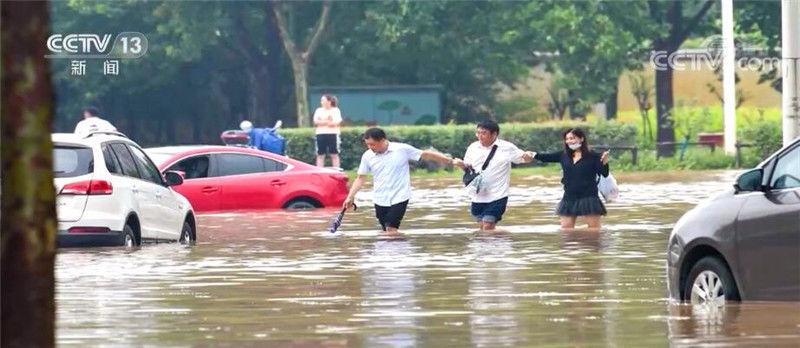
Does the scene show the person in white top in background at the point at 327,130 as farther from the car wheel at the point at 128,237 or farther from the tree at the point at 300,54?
the car wheel at the point at 128,237

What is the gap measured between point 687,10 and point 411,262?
45.3 metres

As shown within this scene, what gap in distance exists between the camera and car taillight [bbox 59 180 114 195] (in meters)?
20.7

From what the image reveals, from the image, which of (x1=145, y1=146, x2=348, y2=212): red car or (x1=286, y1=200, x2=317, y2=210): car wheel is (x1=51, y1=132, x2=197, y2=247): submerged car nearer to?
(x1=145, y1=146, x2=348, y2=212): red car

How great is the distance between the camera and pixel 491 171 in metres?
24.5

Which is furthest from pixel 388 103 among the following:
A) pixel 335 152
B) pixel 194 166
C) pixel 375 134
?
pixel 375 134

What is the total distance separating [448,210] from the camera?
101ft

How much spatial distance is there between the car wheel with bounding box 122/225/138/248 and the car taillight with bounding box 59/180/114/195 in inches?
20.7

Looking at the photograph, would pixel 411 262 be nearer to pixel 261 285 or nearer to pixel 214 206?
pixel 261 285

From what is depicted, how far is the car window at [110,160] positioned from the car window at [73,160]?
166 millimetres

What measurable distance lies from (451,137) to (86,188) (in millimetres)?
29101

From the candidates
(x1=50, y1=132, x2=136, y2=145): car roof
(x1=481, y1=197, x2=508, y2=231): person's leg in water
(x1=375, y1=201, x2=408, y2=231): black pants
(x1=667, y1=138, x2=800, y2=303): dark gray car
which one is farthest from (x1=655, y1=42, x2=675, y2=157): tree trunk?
(x1=667, y1=138, x2=800, y2=303): dark gray car

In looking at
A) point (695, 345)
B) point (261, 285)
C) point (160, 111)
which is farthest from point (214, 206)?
point (160, 111)

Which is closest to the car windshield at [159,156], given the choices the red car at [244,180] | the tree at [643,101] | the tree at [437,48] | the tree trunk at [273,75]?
the red car at [244,180]

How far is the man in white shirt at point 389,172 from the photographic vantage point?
954 inches
